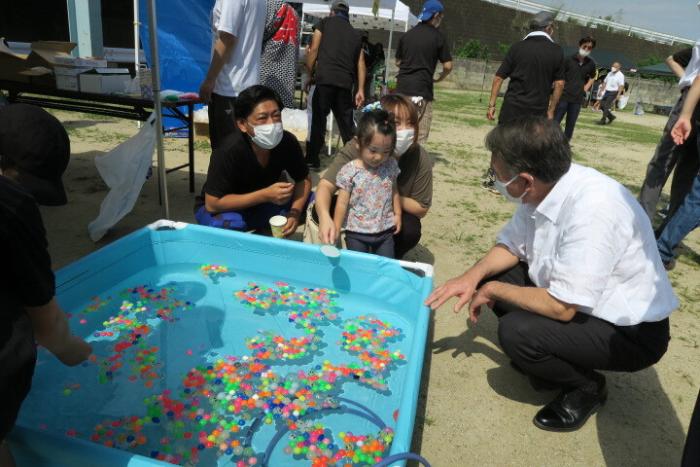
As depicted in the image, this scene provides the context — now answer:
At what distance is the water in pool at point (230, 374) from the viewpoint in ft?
5.57

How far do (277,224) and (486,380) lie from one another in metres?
1.34

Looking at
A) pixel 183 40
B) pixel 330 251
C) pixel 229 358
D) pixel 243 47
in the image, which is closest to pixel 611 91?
pixel 183 40

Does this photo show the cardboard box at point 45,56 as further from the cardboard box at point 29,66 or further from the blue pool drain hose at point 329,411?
the blue pool drain hose at point 329,411

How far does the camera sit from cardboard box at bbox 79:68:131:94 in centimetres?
343

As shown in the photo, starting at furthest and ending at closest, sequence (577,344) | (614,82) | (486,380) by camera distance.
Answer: (614,82) → (486,380) → (577,344)

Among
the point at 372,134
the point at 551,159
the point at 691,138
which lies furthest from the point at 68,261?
the point at 691,138

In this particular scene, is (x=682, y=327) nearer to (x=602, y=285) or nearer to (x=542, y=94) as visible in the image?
(x=602, y=285)

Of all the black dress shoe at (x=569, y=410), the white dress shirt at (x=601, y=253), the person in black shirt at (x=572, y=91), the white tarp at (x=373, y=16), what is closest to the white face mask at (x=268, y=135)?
the white dress shirt at (x=601, y=253)

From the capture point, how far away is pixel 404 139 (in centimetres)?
262

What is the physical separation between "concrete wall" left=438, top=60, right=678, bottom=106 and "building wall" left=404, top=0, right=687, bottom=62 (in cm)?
306

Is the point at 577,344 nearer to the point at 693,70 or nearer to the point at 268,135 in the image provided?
the point at 268,135

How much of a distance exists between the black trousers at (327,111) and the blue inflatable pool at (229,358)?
2.79 m

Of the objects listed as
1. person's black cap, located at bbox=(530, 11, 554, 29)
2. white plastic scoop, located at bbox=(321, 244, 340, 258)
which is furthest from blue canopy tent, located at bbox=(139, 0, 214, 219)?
white plastic scoop, located at bbox=(321, 244, 340, 258)

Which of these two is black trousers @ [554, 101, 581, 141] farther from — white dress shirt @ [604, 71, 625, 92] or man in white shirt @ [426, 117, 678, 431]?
white dress shirt @ [604, 71, 625, 92]
